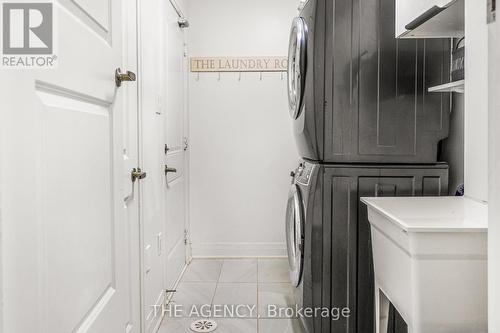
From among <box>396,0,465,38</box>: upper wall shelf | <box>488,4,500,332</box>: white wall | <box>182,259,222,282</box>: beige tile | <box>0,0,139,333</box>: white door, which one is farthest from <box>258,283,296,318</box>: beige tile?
<box>488,4,500,332</box>: white wall

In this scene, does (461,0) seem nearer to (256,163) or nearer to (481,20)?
(481,20)

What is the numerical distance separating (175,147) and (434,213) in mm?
2098

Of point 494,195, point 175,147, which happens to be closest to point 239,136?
point 175,147

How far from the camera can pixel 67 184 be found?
0.86 m

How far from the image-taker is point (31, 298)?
0.71 metres

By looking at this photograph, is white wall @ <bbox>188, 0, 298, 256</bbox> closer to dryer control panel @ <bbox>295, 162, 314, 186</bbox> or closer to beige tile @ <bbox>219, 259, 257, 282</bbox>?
beige tile @ <bbox>219, 259, 257, 282</bbox>

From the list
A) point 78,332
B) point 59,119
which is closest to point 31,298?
point 78,332

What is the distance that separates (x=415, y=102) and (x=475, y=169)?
1.98 feet

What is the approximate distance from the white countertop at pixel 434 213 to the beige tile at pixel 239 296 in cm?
132

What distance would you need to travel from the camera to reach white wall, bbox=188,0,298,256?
11.4 feet

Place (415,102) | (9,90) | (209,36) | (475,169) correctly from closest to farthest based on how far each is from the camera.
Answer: (9,90) → (475,169) → (415,102) → (209,36)

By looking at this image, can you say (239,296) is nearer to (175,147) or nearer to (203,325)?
(203,325)

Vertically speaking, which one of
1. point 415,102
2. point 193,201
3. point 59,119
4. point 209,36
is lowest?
point 193,201

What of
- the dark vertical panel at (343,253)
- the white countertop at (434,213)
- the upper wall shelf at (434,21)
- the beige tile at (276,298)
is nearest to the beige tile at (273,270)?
the beige tile at (276,298)
